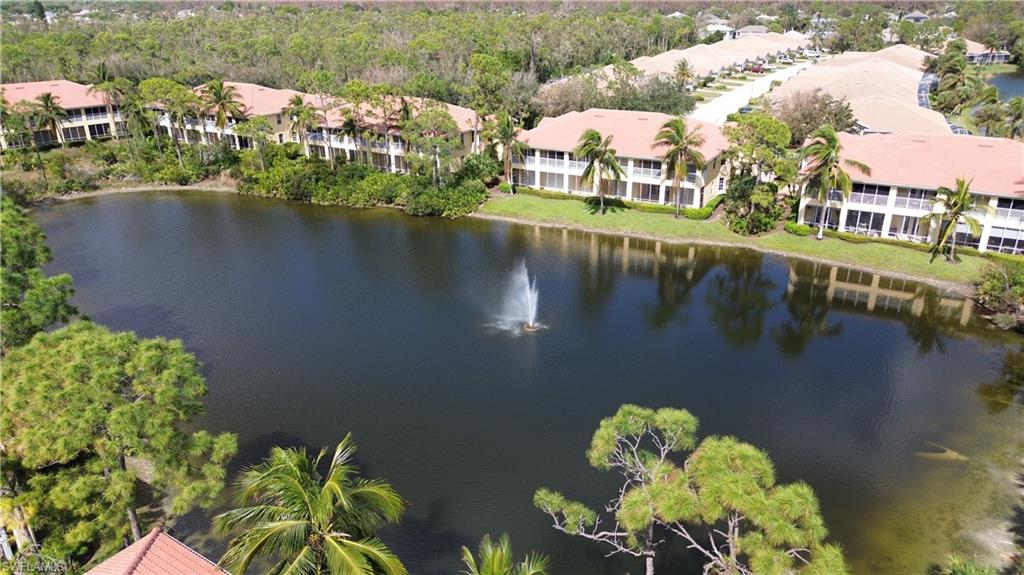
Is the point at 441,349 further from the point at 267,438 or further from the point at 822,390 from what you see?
the point at 822,390

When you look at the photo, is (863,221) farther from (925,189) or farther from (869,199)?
(925,189)

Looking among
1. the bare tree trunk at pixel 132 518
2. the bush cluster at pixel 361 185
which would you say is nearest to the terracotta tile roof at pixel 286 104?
the bush cluster at pixel 361 185

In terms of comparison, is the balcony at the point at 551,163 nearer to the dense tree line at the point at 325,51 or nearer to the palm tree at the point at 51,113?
the dense tree line at the point at 325,51

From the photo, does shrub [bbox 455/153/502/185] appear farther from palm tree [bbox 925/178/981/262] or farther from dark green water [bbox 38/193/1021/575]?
palm tree [bbox 925/178/981/262]

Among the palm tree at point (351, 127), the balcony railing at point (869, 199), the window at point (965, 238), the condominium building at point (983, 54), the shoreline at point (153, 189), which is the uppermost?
the condominium building at point (983, 54)

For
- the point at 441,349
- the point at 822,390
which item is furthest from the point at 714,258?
the point at 441,349

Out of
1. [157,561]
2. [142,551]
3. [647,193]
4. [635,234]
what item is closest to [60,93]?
[647,193]

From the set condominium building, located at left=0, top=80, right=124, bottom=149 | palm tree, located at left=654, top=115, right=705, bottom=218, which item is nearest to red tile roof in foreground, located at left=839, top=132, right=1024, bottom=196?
palm tree, located at left=654, top=115, right=705, bottom=218
